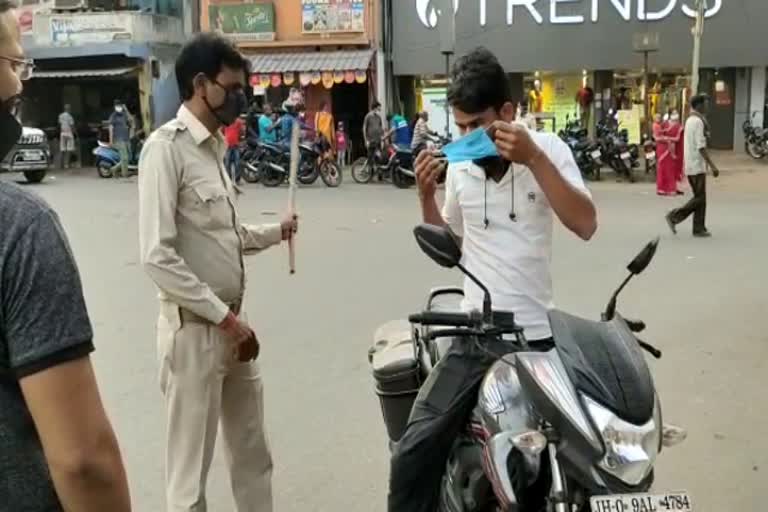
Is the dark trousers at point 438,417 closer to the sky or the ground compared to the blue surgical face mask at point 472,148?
closer to the ground

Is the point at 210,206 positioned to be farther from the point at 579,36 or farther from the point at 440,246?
the point at 579,36

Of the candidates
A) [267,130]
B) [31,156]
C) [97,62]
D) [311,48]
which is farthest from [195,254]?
[97,62]

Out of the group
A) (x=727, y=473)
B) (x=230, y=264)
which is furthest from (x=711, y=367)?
(x=230, y=264)

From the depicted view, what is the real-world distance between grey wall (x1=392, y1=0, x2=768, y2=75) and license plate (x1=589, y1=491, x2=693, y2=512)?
20215mm

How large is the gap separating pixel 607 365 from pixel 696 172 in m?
9.56

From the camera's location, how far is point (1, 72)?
152 centimetres

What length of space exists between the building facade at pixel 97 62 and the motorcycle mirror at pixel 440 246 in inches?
838

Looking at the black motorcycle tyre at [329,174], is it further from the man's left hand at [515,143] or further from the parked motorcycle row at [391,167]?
the man's left hand at [515,143]

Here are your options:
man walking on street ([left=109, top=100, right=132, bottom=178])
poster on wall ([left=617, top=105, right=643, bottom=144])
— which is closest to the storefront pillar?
poster on wall ([left=617, top=105, right=643, bottom=144])

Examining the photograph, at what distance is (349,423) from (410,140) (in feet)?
46.7

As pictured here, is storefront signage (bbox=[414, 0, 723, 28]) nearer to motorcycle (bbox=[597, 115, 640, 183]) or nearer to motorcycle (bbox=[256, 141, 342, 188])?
motorcycle (bbox=[597, 115, 640, 183])

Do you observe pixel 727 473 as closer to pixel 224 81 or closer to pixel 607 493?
pixel 607 493

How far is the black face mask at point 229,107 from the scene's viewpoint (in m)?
3.12

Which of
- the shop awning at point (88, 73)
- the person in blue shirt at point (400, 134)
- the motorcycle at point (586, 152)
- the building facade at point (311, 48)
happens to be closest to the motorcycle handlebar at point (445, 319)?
the motorcycle at point (586, 152)
